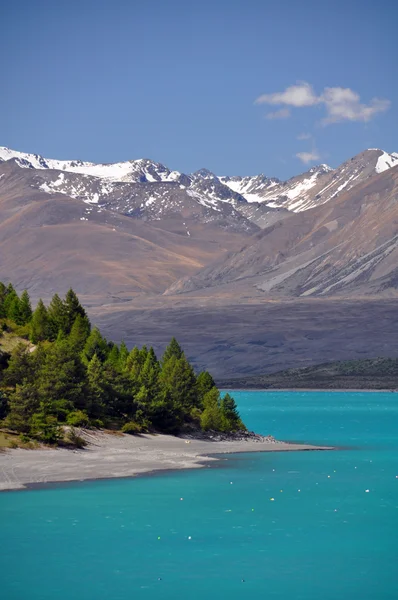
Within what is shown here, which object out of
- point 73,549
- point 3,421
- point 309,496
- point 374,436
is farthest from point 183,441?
point 73,549

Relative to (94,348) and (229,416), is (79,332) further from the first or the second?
(229,416)

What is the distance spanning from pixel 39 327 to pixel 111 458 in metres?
27.5

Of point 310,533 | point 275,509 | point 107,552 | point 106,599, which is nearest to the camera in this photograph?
point 106,599

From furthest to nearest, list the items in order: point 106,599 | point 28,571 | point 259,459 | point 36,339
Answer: point 36,339 → point 259,459 → point 28,571 → point 106,599

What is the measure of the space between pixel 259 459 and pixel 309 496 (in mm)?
18982

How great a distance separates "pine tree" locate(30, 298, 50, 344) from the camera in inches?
4040

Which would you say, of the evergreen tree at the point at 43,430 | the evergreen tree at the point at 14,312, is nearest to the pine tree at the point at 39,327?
the evergreen tree at the point at 14,312

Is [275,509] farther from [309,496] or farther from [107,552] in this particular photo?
[107,552]

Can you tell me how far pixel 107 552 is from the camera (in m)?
51.3

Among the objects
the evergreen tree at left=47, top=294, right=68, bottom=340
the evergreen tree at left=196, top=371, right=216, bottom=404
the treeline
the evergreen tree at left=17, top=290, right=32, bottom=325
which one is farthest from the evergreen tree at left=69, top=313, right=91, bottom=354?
the evergreen tree at left=196, top=371, right=216, bottom=404

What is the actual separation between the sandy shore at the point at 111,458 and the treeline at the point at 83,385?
257cm

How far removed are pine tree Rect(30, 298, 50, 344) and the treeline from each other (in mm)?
90

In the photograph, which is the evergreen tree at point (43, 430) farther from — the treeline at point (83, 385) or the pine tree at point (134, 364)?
the pine tree at point (134, 364)

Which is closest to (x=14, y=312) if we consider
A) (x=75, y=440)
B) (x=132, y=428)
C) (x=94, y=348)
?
(x=94, y=348)
